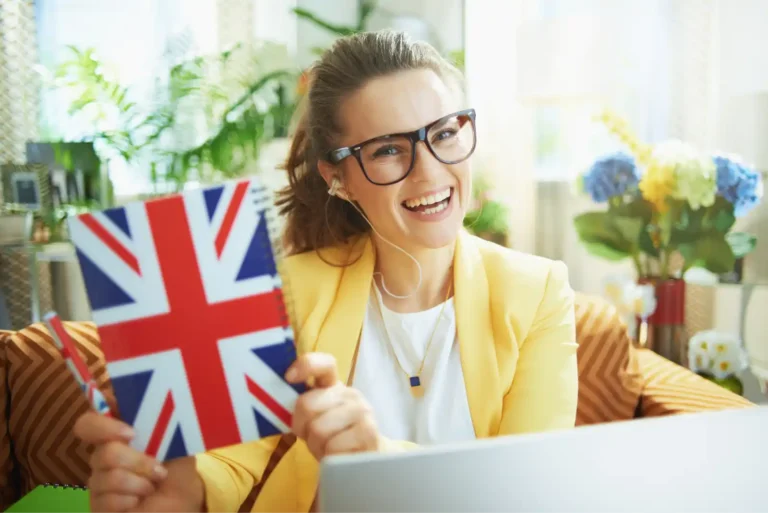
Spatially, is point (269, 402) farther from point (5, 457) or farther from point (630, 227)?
point (630, 227)

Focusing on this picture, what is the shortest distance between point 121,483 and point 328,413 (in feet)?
0.55

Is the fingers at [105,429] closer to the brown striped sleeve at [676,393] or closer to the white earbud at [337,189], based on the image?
the white earbud at [337,189]

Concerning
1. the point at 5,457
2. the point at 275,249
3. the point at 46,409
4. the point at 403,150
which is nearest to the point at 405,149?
the point at 403,150

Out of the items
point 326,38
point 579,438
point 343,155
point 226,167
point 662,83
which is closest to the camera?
point 579,438

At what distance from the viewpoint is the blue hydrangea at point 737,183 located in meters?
1.44

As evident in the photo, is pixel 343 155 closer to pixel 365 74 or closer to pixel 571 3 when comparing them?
pixel 365 74

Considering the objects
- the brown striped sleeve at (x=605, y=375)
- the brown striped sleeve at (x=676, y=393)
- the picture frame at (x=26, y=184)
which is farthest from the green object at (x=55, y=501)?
the picture frame at (x=26, y=184)

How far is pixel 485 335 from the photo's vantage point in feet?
3.02

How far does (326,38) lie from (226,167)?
3.11 ft

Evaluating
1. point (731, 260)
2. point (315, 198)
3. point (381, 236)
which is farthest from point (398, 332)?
point (731, 260)

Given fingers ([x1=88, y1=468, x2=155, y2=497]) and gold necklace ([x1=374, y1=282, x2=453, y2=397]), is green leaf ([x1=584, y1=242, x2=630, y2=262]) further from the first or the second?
fingers ([x1=88, y1=468, x2=155, y2=497])

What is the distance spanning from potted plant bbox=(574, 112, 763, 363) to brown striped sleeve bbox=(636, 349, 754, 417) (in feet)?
0.59

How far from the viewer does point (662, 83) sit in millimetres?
2531

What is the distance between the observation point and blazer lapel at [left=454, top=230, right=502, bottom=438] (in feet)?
2.91
